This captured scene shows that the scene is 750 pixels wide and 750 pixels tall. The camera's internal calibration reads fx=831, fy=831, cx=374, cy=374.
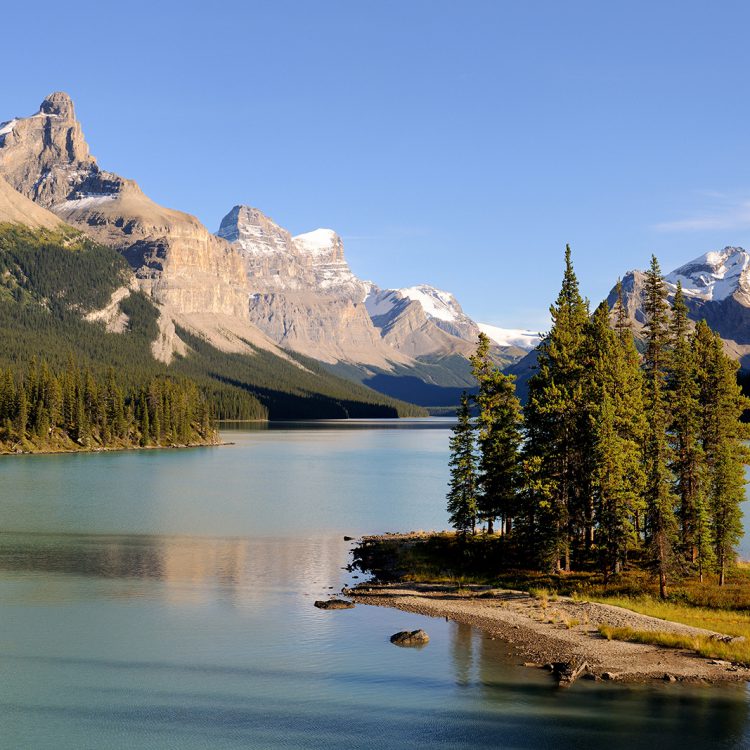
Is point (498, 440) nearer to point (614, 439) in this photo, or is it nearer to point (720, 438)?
point (614, 439)

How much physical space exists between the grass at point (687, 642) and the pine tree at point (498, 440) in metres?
17.5

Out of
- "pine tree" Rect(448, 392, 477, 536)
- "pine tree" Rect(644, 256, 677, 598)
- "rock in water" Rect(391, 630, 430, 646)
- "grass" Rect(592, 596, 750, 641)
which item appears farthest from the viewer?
"pine tree" Rect(448, 392, 477, 536)

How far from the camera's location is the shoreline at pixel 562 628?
4134 centimetres

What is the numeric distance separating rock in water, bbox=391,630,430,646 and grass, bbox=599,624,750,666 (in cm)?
1012

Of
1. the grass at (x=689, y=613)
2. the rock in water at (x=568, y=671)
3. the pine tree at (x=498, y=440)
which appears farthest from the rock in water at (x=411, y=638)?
the pine tree at (x=498, y=440)

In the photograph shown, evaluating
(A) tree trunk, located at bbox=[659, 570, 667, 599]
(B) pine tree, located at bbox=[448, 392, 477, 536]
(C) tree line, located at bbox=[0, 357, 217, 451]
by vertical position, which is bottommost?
(A) tree trunk, located at bbox=[659, 570, 667, 599]

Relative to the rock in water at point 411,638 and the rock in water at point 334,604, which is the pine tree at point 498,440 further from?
the rock in water at point 411,638

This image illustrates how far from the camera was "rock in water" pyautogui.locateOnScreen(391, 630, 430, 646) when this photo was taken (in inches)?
1828

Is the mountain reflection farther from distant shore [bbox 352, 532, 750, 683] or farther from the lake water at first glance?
distant shore [bbox 352, 532, 750, 683]

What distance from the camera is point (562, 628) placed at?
48.4 metres

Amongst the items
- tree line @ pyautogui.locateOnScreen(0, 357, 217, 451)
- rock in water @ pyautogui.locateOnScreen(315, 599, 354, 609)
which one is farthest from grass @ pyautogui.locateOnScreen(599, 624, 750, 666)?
tree line @ pyautogui.locateOnScreen(0, 357, 217, 451)

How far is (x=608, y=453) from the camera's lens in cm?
5541

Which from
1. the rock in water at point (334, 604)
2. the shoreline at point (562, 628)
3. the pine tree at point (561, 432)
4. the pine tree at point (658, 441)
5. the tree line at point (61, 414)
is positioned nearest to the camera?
Answer: the shoreline at point (562, 628)

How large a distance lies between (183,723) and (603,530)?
3349 centimetres
